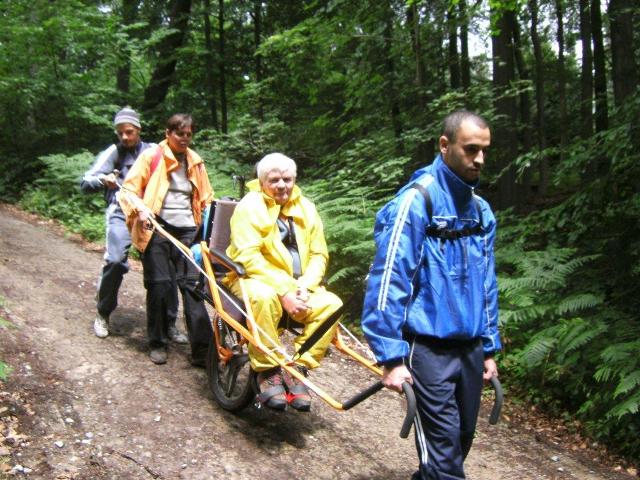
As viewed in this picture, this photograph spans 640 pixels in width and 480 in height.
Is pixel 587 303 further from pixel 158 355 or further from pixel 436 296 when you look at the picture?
pixel 158 355

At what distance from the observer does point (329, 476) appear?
3826 millimetres

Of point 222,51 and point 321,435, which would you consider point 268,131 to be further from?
point 321,435

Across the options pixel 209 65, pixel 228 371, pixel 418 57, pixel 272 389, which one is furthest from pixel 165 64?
pixel 272 389

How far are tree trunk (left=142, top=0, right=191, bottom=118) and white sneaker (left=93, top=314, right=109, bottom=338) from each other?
10.1 m

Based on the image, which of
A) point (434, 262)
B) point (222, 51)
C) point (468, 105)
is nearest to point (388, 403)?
point (434, 262)

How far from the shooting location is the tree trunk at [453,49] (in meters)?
10.5

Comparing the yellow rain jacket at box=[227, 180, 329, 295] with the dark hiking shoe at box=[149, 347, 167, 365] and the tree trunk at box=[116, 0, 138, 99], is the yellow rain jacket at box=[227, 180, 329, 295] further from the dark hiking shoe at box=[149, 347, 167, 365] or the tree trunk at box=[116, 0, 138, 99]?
the tree trunk at box=[116, 0, 138, 99]

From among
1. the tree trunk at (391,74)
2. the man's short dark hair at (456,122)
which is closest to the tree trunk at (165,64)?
the tree trunk at (391,74)

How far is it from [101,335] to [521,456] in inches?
152

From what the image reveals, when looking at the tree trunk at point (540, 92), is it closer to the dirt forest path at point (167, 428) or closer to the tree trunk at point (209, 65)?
the tree trunk at point (209, 65)

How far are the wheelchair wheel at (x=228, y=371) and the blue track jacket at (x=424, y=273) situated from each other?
6.23ft

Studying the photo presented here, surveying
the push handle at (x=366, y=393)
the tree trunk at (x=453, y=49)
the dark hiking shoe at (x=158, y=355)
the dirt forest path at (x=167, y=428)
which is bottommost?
the dirt forest path at (x=167, y=428)

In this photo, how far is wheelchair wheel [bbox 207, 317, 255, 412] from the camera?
14.3 ft

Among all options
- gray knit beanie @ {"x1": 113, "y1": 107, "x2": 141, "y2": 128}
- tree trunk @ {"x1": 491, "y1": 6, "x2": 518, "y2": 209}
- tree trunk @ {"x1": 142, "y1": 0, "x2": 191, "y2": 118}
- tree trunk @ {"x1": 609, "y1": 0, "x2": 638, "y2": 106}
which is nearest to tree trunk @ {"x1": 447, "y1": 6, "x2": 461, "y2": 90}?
tree trunk @ {"x1": 491, "y1": 6, "x2": 518, "y2": 209}
